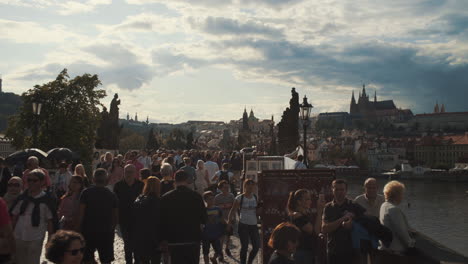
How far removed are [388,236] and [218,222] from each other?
3.57 metres

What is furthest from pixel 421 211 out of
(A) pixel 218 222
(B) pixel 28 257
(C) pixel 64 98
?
(B) pixel 28 257

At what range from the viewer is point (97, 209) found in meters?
6.48

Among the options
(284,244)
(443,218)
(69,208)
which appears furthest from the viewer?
(443,218)

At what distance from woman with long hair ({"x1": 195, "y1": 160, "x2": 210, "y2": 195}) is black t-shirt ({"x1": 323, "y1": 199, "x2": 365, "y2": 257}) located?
694cm

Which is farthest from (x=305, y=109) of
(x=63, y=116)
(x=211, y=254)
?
(x=63, y=116)

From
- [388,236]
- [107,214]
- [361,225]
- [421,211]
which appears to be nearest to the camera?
[388,236]

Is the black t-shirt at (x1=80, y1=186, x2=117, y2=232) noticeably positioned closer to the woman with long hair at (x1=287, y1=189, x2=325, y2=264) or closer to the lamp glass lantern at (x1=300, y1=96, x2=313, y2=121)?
the woman with long hair at (x1=287, y1=189, x2=325, y2=264)

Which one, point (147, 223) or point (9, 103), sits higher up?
point (9, 103)

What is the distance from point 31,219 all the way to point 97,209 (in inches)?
32.9

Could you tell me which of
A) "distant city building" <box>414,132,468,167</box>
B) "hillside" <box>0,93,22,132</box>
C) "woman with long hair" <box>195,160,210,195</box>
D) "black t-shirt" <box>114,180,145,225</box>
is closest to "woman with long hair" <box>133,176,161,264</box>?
"black t-shirt" <box>114,180,145,225</box>

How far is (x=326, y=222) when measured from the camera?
5957 mm

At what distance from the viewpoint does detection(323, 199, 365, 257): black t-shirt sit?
19.2 ft

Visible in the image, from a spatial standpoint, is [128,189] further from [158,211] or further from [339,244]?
[339,244]

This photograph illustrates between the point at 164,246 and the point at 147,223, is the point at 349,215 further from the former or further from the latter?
the point at 147,223
